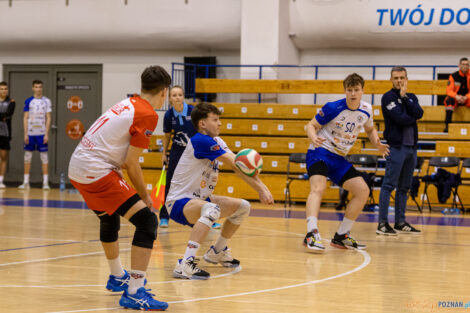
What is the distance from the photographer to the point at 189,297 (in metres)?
4.56

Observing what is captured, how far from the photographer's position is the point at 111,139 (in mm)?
4320

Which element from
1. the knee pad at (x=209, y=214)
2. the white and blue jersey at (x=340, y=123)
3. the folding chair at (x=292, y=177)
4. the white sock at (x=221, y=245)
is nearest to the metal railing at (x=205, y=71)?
the folding chair at (x=292, y=177)

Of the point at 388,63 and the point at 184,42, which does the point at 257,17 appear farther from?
the point at 388,63

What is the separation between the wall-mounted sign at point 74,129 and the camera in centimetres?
1820

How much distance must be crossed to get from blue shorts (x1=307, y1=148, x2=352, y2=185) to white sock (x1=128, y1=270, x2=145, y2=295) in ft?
11.0

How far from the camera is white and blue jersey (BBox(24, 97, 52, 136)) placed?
1567cm

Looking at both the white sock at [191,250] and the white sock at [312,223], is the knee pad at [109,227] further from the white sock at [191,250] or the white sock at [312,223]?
the white sock at [312,223]

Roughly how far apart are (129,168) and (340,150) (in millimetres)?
3464

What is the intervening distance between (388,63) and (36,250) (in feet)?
37.9

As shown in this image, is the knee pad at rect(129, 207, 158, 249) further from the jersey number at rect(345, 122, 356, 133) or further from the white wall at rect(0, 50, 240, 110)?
the white wall at rect(0, 50, 240, 110)

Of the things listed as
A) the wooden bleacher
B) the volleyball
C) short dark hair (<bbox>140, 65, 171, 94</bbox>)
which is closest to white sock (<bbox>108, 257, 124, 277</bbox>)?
the volleyball

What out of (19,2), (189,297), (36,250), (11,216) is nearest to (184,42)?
(19,2)

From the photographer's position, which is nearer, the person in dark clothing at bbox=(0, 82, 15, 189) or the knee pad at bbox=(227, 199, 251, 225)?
the knee pad at bbox=(227, 199, 251, 225)

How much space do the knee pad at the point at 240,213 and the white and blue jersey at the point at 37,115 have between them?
10.9 metres
